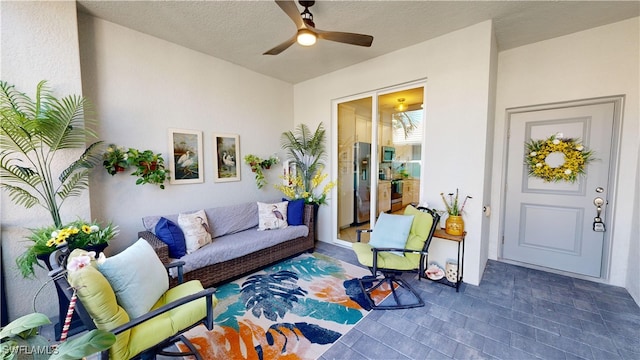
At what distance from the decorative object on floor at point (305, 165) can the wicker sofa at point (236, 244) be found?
593 mm

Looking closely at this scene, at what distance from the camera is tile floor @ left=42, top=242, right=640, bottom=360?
1.82 metres

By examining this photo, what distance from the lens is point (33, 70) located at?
6.79 feet

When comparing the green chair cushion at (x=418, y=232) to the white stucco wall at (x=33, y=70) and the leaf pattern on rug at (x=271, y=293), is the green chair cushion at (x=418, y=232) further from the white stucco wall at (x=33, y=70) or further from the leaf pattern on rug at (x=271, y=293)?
the white stucco wall at (x=33, y=70)

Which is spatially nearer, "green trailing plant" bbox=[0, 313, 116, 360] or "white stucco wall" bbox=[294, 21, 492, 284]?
"green trailing plant" bbox=[0, 313, 116, 360]

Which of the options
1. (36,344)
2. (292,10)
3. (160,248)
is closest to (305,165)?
(160,248)

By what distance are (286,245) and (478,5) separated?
11.4 ft

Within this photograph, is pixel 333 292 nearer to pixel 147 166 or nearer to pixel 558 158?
pixel 147 166

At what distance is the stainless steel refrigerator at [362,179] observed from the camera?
3.92 m

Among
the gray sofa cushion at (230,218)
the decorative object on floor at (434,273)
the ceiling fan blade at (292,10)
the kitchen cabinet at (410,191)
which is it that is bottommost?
the decorative object on floor at (434,273)

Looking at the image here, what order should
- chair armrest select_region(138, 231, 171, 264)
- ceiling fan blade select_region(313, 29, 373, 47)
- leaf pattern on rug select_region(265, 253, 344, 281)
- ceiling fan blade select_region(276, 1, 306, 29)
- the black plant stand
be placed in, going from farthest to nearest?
leaf pattern on rug select_region(265, 253, 344, 281)
chair armrest select_region(138, 231, 171, 264)
ceiling fan blade select_region(313, 29, 373, 47)
the black plant stand
ceiling fan blade select_region(276, 1, 306, 29)

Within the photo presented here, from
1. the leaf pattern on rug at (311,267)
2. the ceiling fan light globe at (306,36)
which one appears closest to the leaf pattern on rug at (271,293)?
the leaf pattern on rug at (311,267)

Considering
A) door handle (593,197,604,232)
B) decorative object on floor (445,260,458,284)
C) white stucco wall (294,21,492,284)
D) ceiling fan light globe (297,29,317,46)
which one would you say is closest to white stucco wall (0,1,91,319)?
ceiling fan light globe (297,29,317,46)

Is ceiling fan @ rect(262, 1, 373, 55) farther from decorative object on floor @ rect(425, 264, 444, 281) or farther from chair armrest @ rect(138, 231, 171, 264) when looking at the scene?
decorative object on floor @ rect(425, 264, 444, 281)

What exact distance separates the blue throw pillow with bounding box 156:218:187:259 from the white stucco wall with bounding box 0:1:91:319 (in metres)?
0.70
